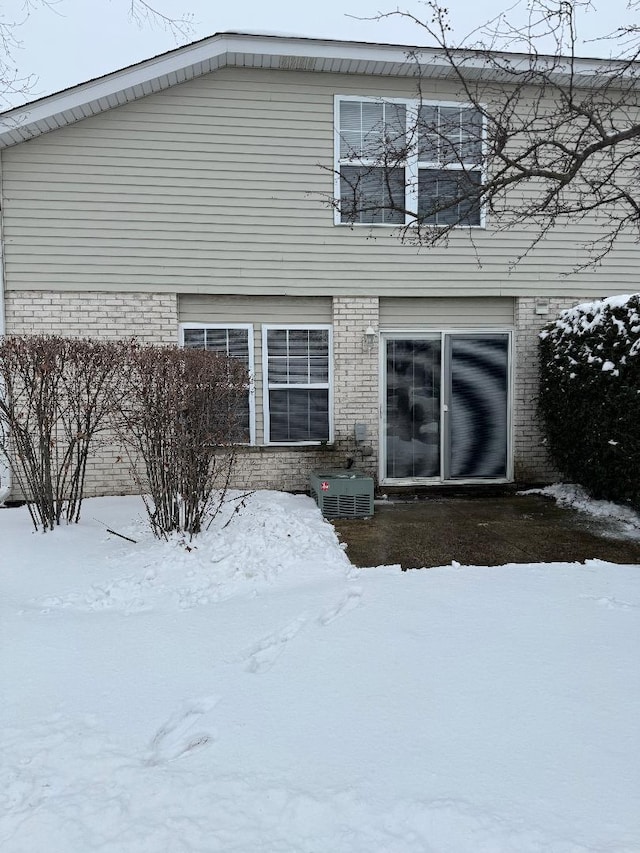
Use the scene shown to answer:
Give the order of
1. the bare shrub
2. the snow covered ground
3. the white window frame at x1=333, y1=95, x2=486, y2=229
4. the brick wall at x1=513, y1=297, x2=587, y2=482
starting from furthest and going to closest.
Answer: the brick wall at x1=513, y1=297, x2=587, y2=482
the white window frame at x1=333, y1=95, x2=486, y2=229
the bare shrub
the snow covered ground

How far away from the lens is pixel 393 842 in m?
2.00

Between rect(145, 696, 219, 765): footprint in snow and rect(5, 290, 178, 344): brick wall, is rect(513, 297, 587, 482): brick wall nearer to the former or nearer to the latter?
rect(5, 290, 178, 344): brick wall

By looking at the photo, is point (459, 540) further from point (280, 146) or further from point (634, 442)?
point (280, 146)

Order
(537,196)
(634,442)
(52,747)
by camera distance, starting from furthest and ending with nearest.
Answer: (537,196), (634,442), (52,747)

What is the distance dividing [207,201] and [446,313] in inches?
133

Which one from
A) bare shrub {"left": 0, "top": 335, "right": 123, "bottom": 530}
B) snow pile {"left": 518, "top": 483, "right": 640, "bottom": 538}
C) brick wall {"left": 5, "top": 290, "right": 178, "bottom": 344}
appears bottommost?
snow pile {"left": 518, "top": 483, "right": 640, "bottom": 538}

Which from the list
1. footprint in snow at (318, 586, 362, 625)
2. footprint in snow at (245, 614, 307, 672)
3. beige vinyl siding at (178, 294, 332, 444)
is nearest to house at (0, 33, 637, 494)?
beige vinyl siding at (178, 294, 332, 444)

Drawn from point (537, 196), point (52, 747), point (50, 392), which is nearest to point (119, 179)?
point (50, 392)

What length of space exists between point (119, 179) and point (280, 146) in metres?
2.01

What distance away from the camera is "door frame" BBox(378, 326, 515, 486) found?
788 cm

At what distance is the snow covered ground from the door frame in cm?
329

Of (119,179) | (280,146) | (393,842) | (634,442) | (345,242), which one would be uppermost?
(280,146)

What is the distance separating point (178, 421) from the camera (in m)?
4.86

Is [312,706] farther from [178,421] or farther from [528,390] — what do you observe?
[528,390]
